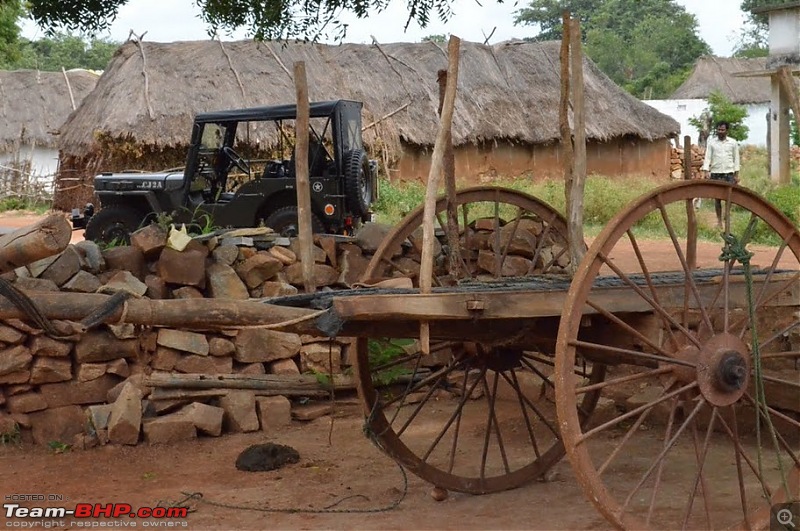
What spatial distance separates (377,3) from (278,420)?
3.52 metres

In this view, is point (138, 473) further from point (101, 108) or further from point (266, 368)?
point (101, 108)

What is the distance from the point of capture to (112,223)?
10.7 meters

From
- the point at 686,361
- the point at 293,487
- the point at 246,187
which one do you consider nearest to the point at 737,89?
the point at 246,187

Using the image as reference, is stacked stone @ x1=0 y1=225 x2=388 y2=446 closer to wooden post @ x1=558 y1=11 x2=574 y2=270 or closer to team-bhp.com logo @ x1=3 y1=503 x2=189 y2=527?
team-bhp.com logo @ x1=3 y1=503 x2=189 y2=527

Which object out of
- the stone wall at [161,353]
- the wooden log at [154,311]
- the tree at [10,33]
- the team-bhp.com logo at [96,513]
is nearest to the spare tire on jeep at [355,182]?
the stone wall at [161,353]

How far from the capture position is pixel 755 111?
118ft

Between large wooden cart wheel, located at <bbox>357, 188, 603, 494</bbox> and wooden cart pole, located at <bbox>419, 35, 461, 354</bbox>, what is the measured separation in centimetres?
42

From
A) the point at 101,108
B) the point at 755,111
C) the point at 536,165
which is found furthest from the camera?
the point at 755,111

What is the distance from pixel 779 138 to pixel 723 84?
61.9 feet

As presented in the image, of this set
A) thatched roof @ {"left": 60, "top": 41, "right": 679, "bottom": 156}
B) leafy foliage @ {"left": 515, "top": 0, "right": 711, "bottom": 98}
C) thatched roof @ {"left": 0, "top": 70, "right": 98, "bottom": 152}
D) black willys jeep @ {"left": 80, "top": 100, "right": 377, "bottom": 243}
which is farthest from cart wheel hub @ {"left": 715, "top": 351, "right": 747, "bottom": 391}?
leafy foliage @ {"left": 515, "top": 0, "right": 711, "bottom": 98}

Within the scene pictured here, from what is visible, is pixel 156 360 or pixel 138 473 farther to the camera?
pixel 156 360

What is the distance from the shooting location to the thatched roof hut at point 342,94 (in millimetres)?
16812

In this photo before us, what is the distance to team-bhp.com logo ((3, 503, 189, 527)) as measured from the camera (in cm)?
473

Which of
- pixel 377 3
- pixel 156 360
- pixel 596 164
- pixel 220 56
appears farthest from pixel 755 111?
pixel 156 360
